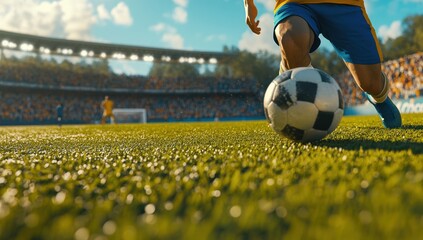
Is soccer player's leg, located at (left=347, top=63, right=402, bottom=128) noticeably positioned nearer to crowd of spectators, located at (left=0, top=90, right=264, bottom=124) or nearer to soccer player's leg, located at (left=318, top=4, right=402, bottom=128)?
soccer player's leg, located at (left=318, top=4, right=402, bottom=128)

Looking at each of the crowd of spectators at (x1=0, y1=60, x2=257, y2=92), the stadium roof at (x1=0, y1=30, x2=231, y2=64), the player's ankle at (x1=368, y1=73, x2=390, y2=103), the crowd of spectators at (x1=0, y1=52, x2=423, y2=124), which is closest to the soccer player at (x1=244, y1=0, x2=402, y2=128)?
the player's ankle at (x1=368, y1=73, x2=390, y2=103)

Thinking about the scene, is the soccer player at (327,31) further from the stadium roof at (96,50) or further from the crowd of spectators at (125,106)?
the stadium roof at (96,50)

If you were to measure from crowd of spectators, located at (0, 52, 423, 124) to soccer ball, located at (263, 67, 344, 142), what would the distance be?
30.3 meters

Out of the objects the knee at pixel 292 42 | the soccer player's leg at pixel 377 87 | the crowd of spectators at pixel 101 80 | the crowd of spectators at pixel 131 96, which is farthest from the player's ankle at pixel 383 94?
the crowd of spectators at pixel 101 80

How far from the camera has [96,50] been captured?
42000 mm

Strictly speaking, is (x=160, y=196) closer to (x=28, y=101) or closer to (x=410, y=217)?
(x=410, y=217)

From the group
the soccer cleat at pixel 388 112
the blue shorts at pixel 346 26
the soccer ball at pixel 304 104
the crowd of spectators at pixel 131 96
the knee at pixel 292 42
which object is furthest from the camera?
the crowd of spectators at pixel 131 96

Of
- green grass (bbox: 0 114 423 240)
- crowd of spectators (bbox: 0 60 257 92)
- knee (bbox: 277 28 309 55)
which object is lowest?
green grass (bbox: 0 114 423 240)

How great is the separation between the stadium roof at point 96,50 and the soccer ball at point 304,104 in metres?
39.7

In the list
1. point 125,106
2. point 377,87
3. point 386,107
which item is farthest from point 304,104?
point 125,106

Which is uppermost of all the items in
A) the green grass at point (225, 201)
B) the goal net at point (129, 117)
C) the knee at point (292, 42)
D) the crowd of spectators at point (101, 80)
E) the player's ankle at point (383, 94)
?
the crowd of spectators at point (101, 80)

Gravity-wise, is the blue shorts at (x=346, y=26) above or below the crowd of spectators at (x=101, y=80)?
below

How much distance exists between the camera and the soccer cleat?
→ 471 centimetres

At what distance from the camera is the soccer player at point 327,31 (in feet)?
11.8
